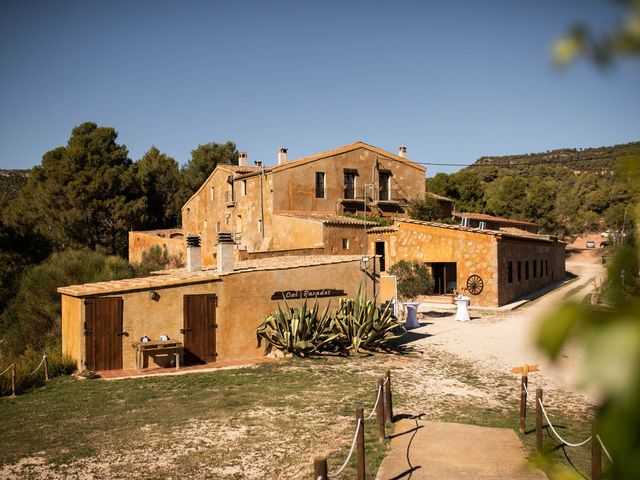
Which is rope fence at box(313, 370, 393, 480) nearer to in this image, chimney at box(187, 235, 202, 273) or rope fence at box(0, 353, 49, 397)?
rope fence at box(0, 353, 49, 397)

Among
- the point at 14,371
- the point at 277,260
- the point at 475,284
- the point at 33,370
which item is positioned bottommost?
the point at 33,370

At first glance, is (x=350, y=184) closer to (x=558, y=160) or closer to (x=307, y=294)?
(x=307, y=294)

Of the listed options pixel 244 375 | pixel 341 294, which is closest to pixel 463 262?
pixel 341 294

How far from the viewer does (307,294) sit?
701 inches

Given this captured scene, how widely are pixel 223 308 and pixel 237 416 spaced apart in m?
6.51

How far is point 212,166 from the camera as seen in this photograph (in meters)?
54.0

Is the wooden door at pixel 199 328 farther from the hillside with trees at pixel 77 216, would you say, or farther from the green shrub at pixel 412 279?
the green shrub at pixel 412 279

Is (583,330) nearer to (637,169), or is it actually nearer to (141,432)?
(637,169)

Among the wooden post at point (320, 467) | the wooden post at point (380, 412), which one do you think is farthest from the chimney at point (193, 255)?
the wooden post at point (320, 467)

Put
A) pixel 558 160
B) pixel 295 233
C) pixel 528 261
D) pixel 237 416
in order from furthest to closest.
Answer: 1. pixel 558 160
2. pixel 528 261
3. pixel 295 233
4. pixel 237 416

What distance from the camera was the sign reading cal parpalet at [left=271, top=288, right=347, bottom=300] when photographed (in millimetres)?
17359

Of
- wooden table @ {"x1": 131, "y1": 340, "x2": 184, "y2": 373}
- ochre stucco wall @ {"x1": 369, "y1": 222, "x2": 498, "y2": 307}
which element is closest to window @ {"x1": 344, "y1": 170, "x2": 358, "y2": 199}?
ochre stucco wall @ {"x1": 369, "y1": 222, "x2": 498, "y2": 307}

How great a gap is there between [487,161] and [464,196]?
56239mm

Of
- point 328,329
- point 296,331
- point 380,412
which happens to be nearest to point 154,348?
point 296,331
